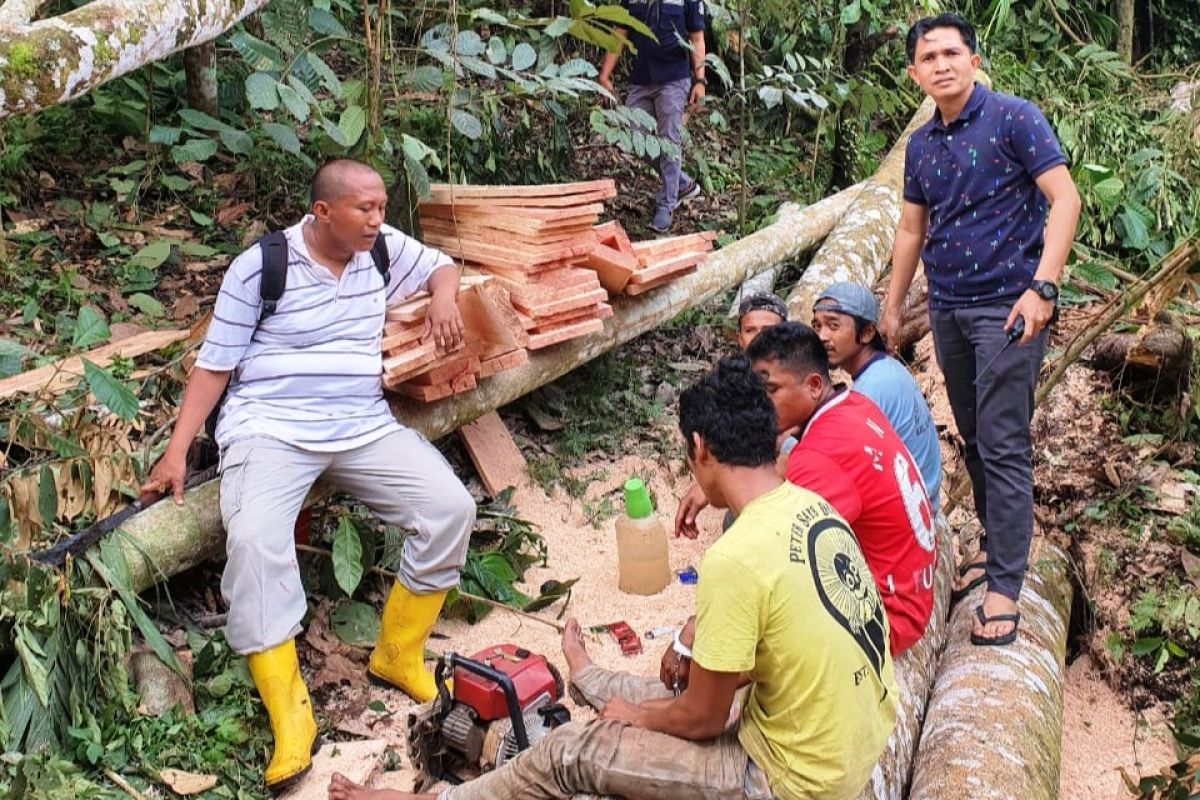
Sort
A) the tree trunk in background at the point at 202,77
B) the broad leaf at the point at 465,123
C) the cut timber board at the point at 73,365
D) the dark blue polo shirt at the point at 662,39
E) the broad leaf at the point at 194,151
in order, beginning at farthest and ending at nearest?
the dark blue polo shirt at the point at 662,39, the tree trunk in background at the point at 202,77, the broad leaf at the point at 194,151, the broad leaf at the point at 465,123, the cut timber board at the point at 73,365

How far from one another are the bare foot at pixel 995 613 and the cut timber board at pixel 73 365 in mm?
3310

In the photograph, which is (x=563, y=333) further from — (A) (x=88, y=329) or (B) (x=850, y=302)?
(A) (x=88, y=329)

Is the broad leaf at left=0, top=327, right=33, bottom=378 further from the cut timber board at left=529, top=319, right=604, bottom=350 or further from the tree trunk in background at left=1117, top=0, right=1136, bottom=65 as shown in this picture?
the tree trunk in background at left=1117, top=0, right=1136, bottom=65

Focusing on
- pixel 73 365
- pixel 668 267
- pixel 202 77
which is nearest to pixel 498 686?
pixel 73 365

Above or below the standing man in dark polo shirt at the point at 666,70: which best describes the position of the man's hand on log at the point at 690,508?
below

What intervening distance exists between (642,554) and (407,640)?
3.86 ft

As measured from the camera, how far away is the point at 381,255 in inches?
171

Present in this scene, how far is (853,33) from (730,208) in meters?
2.13

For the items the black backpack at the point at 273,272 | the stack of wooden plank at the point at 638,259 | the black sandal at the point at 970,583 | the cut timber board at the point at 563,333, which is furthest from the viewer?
the stack of wooden plank at the point at 638,259

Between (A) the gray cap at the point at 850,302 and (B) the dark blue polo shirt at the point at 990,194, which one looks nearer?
(B) the dark blue polo shirt at the point at 990,194

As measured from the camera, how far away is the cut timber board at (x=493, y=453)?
17.5 feet

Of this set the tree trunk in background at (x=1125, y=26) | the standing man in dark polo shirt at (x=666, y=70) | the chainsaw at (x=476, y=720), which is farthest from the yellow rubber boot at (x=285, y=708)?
the tree trunk in background at (x=1125, y=26)

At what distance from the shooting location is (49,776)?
3.08 meters

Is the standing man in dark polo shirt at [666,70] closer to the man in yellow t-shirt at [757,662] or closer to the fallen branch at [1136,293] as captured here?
the fallen branch at [1136,293]
